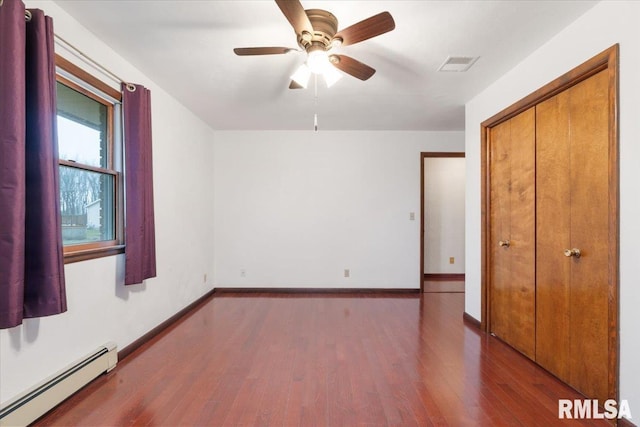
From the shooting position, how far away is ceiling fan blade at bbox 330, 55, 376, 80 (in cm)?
200

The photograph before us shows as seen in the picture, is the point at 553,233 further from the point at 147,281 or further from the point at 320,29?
the point at 147,281

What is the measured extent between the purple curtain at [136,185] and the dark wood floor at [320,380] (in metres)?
0.79

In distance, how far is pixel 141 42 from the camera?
2307 mm

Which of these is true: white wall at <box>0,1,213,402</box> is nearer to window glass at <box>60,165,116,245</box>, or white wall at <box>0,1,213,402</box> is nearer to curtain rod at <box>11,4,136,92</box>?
curtain rod at <box>11,4,136,92</box>

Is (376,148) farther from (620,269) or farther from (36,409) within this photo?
→ (36,409)

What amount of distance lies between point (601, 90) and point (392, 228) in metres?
3.03

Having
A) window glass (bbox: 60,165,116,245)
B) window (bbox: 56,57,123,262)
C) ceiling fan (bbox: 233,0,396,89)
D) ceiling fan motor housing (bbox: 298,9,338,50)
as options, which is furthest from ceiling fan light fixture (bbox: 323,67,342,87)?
window glass (bbox: 60,165,116,245)

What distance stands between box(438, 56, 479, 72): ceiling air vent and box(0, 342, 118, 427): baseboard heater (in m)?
3.48

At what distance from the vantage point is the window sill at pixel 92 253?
6.62ft

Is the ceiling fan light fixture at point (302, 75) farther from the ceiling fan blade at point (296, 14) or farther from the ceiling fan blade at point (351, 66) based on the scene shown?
the ceiling fan blade at point (296, 14)

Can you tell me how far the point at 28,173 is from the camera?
1.66 metres

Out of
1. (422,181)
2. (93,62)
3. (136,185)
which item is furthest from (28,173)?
(422,181)

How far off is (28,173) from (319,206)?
3427 mm

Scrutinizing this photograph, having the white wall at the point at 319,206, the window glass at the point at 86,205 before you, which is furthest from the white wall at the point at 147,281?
the white wall at the point at 319,206
